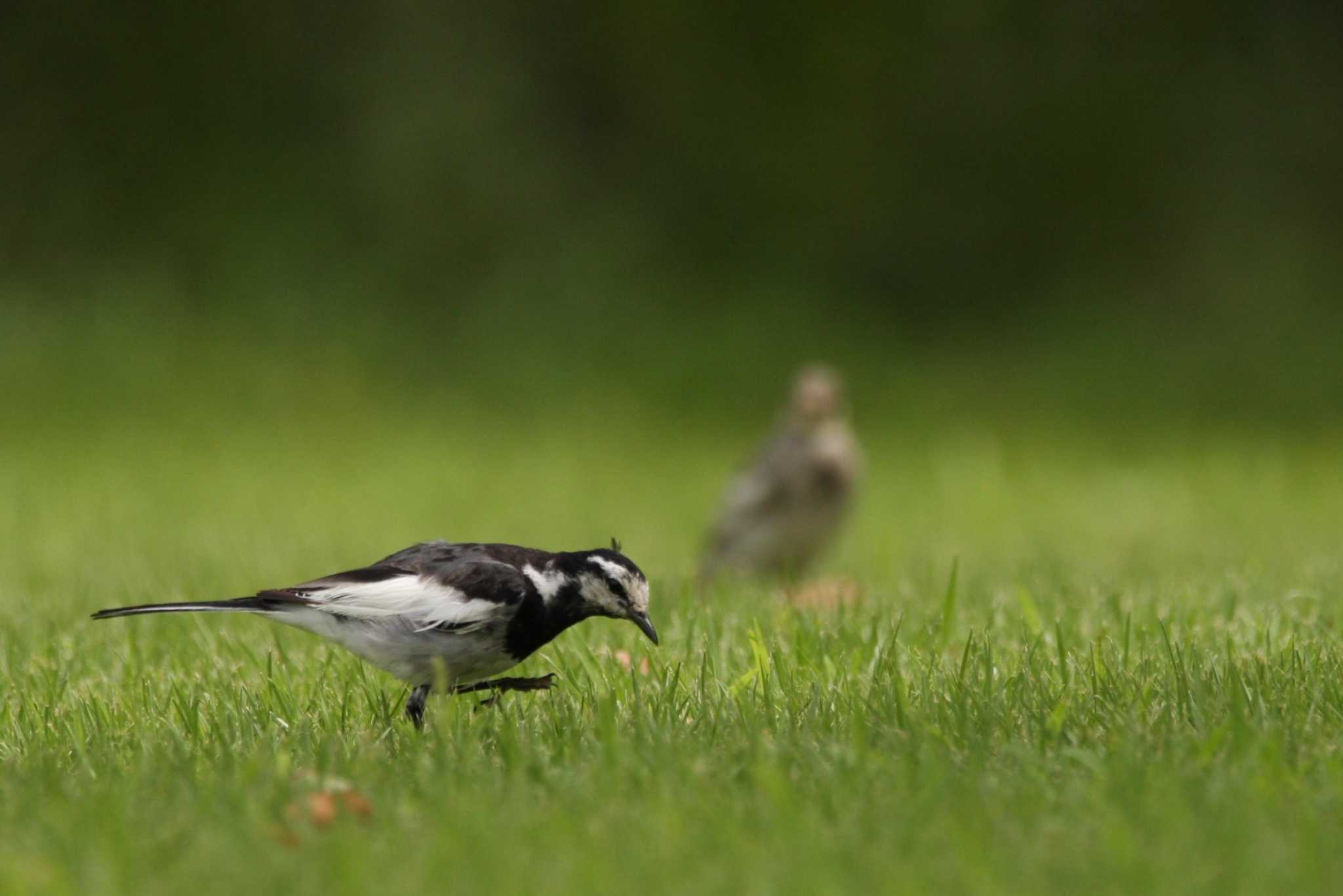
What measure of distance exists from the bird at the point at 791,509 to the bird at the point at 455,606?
5.05 meters

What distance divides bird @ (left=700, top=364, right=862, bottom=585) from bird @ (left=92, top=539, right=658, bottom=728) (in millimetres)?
5049

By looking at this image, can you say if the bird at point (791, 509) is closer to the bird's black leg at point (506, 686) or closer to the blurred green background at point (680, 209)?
the bird's black leg at point (506, 686)

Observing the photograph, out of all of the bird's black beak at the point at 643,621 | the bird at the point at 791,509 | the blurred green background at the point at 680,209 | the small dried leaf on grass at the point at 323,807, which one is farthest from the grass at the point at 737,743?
the blurred green background at the point at 680,209

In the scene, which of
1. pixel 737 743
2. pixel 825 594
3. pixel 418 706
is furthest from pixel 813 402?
pixel 737 743

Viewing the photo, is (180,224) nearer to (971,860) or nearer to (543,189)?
(543,189)

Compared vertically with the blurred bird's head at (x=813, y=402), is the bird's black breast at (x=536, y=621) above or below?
below

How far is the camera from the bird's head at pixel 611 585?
463 cm

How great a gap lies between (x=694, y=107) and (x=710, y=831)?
17.3m

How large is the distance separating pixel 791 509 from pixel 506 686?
5271 mm

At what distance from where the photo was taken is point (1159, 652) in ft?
16.9

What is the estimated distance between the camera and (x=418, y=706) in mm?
4602

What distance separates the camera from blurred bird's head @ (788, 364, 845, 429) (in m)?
10.1

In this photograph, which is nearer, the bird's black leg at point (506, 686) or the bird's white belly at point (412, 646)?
the bird's white belly at point (412, 646)

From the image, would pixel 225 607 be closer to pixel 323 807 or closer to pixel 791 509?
pixel 323 807
